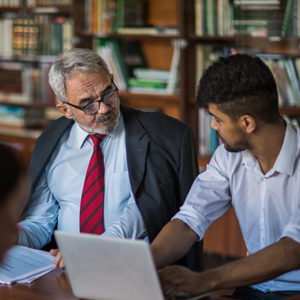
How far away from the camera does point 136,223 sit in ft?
7.75

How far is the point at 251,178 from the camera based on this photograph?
206 cm

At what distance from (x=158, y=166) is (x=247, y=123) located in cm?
59

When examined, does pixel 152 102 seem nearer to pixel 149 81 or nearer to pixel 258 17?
pixel 149 81

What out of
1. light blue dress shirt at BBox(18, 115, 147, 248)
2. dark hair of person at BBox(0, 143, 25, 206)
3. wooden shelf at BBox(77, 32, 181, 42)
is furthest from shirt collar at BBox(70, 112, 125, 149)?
wooden shelf at BBox(77, 32, 181, 42)

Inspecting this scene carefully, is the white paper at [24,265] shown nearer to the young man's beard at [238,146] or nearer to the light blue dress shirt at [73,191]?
the light blue dress shirt at [73,191]

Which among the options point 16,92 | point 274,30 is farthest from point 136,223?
point 16,92

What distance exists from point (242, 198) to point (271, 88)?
40cm

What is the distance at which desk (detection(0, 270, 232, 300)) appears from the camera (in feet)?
5.78

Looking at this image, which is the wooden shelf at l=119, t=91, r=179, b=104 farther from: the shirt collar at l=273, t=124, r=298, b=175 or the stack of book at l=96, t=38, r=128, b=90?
the shirt collar at l=273, t=124, r=298, b=175

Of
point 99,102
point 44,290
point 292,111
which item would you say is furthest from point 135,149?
point 292,111

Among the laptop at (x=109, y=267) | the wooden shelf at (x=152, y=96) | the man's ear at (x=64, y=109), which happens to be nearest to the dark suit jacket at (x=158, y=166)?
the man's ear at (x=64, y=109)

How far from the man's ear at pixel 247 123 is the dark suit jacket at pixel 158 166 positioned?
1.74 feet

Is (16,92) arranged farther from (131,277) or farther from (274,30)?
(131,277)

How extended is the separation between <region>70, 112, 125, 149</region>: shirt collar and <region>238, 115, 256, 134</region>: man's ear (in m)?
0.72
